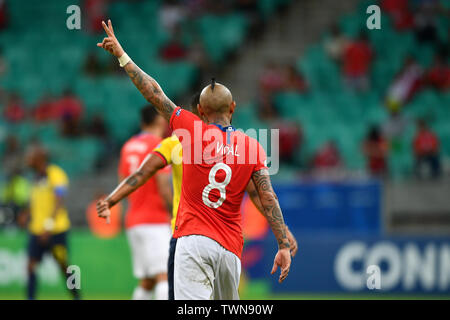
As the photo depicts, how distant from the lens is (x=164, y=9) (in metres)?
19.2

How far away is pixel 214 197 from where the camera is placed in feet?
16.1

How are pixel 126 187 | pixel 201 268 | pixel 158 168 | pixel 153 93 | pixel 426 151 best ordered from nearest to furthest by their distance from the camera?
1. pixel 201 268
2. pixel 153 93
3. pixel 126 187
4. pixel 158 168
5. pixel 426 151

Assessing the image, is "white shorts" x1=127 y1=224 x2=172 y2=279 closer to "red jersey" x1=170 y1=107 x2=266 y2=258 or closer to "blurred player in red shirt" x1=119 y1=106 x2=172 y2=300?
"blurred player in red shirt" x1=119 y1=106 x2=172 y2=300

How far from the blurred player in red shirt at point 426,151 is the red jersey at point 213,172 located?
32.7 ft

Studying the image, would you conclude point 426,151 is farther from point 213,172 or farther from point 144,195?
point 213,172

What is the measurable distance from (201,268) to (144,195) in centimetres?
288

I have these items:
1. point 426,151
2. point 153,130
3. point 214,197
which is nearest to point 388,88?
point 426,151

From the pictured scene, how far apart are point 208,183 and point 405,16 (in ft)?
47.1

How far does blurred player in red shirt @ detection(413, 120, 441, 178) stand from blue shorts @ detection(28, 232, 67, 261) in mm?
7663

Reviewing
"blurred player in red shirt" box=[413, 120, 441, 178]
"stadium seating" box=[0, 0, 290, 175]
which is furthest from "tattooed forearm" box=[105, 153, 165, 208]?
"stadium seating" box=[0, 0, 290, 175]

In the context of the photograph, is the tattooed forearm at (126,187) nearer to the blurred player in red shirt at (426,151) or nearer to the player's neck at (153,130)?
the player's neck at (153,130)

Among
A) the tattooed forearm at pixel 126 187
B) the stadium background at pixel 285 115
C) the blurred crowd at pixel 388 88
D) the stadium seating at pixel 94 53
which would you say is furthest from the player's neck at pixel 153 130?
the stadium seating at pixel 94 53

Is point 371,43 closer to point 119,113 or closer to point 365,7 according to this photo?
point 365,7

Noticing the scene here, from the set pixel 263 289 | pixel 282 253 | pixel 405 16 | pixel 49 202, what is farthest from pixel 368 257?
pixel 405 16
